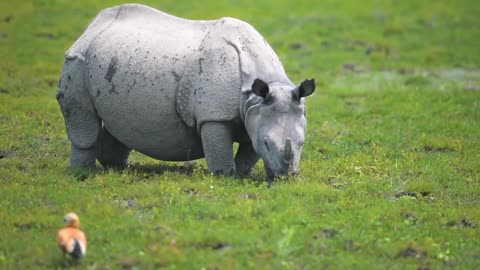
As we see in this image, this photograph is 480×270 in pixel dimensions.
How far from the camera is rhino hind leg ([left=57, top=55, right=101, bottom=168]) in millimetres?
13797

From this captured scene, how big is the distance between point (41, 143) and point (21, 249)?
6183mm

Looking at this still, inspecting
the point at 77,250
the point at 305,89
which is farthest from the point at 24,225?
the point at 305,89

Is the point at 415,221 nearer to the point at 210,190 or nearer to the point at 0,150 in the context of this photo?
the point at 210,190

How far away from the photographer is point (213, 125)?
12805 millimetres

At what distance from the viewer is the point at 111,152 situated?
47.5ft

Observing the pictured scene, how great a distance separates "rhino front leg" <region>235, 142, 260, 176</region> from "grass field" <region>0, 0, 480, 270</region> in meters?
0.24

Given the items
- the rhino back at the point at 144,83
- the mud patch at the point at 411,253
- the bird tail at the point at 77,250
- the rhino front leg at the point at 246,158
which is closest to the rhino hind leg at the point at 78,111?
the rhino back at the point at 144,83

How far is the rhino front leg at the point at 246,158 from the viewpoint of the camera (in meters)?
13.6

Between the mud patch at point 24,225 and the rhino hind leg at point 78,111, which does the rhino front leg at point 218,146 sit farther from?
the mud patch at point 24,225

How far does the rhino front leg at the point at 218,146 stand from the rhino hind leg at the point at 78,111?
1910mm

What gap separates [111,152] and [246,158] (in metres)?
2.19

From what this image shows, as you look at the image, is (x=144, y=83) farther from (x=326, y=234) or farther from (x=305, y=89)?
(x=326, y=234)

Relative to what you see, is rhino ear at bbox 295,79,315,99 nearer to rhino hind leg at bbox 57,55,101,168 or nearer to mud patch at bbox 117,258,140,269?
rhino hind leg at bbox 57,55,101,168

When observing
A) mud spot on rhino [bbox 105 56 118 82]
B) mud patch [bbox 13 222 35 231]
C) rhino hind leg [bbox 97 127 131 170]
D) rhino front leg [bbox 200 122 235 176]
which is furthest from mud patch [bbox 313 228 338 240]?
rhino hind leg [bbox 97 127 131 170]
